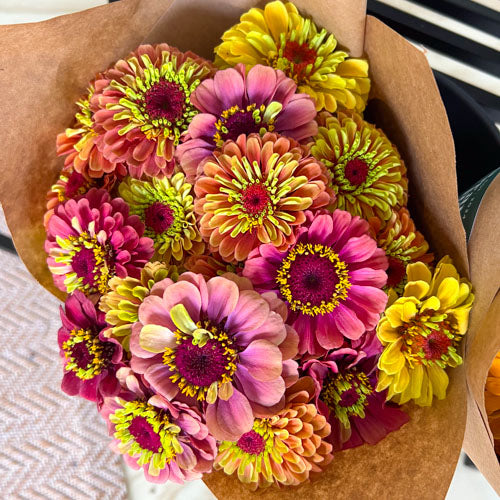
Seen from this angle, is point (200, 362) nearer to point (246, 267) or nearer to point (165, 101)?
point (246, 267)

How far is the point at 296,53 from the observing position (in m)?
0.38

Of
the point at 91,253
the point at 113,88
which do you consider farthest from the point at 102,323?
the point at 113,88

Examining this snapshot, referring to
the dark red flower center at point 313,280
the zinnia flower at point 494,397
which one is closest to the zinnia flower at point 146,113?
the dark red flower center at point 313,280

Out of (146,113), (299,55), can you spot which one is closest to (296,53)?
(299,55)

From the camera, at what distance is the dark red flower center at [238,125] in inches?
13.0

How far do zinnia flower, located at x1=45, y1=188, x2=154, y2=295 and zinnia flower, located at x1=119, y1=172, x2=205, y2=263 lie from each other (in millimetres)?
17

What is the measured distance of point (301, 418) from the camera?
307 millimetres

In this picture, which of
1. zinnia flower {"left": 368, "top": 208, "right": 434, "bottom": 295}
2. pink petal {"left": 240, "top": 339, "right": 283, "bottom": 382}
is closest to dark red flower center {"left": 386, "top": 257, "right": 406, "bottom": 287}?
zinnia flower {"left": 368, "top": 208, "right": 434, "bottom": 295}

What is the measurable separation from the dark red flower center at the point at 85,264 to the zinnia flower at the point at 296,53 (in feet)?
0.52

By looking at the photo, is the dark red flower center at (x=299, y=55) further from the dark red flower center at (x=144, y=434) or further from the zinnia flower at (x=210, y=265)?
the dark red flower center at (x=144, y=434)

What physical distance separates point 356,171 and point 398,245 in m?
0.05

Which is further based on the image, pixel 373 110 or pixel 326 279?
pixel 373 110

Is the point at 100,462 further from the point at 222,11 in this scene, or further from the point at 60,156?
the point at 222,11

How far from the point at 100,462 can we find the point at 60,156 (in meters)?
0.29
